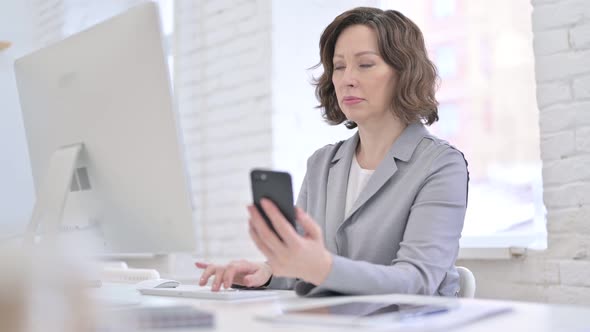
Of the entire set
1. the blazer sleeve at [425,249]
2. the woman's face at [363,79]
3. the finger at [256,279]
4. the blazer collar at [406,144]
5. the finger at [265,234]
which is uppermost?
the woman's face at [363,79]

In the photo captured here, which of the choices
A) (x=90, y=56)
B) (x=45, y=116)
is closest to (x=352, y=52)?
(x=90, y=56)

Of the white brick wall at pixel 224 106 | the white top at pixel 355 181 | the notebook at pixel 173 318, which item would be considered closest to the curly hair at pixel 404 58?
the white top at pixel 355 181

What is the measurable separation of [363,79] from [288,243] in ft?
2.33

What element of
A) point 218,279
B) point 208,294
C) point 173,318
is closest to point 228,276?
point 218,279

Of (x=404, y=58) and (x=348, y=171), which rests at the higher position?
(x=404, y=58)

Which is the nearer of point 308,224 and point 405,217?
point 308,224

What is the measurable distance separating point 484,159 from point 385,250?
3.34 feet

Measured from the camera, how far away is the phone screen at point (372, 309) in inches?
34.2

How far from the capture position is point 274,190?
96 cm

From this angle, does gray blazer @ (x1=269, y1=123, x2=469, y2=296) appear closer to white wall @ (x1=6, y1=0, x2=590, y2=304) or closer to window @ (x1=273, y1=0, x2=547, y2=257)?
white wall @ (x1=6, y1=0, x2=590, y2=304)

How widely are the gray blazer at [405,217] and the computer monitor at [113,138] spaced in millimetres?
308

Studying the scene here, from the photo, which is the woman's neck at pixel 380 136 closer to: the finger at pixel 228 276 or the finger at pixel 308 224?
the finger at pixel 228 276

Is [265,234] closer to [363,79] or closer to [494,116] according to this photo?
[363,79]

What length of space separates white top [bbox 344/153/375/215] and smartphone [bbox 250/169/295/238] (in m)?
0.64
